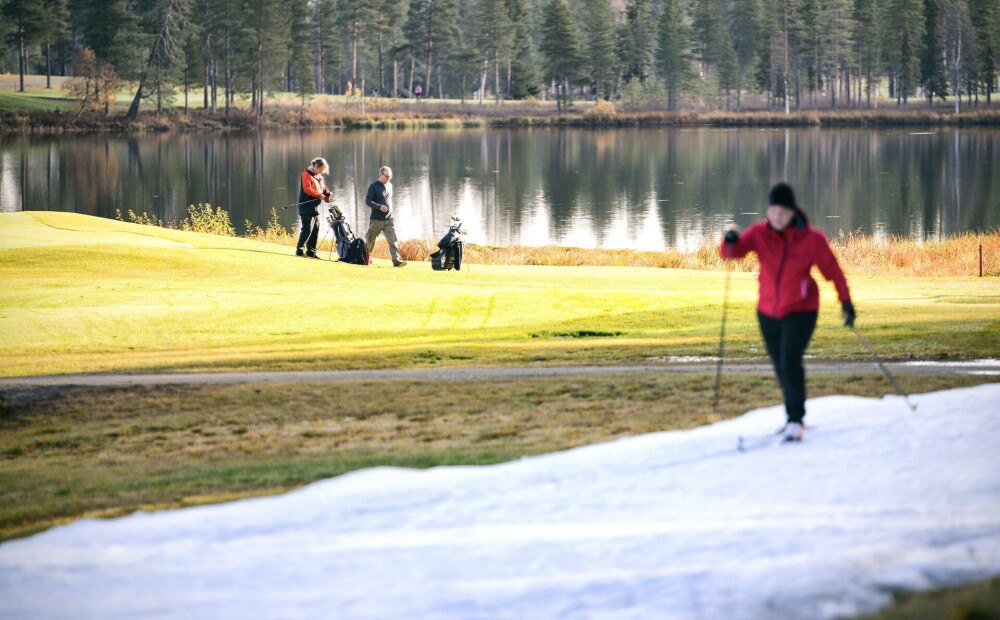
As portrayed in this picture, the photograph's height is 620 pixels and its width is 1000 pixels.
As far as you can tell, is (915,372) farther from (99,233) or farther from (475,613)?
(99,233)

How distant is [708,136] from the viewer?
113m

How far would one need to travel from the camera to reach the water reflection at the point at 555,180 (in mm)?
57375

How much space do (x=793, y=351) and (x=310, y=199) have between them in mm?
19032

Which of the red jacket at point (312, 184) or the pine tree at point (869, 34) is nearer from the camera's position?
the red jacket at point (312, 184)

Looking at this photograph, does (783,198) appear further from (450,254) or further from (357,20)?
(357,20)

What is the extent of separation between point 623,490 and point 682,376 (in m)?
6.38

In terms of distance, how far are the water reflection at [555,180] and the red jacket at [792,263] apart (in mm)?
40186

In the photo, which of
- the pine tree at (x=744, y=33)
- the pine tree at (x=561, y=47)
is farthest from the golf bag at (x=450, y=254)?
the pine tree at (x=744, y=33)

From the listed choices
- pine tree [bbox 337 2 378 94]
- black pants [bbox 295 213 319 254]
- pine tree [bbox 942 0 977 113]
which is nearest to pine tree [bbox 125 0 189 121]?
pine tree [bbox 337 2 378 94]

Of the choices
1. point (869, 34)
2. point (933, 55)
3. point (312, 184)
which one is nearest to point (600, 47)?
point (869, 34)

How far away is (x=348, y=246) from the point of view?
26.8m

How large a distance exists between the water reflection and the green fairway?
86.7 feet

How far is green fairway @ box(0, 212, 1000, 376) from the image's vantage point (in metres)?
16.9

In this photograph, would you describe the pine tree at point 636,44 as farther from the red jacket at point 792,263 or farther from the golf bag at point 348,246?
the red jacket at point 792,263
